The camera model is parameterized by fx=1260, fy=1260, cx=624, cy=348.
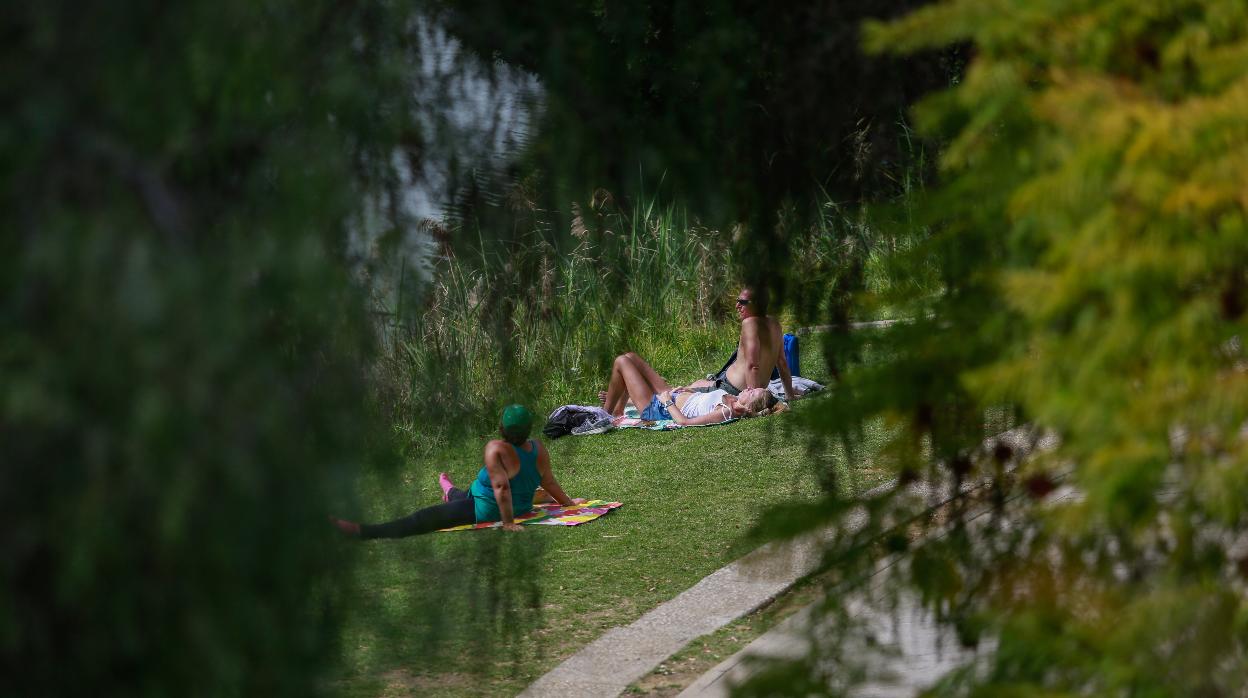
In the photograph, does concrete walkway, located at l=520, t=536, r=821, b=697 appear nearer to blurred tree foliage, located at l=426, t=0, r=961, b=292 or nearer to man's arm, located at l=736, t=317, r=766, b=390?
blurred tree foliage, located at l=426, t=0, r=961, b=292

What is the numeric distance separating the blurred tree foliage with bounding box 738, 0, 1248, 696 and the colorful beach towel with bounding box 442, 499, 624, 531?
632 cm

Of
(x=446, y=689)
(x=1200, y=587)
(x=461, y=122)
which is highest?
(x=461, y=122)

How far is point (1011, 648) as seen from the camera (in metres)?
1.82

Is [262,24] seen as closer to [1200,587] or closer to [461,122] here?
[461,122]

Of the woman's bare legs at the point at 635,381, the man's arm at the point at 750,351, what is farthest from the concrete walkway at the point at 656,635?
the woman's bare legs at the point at 635,381

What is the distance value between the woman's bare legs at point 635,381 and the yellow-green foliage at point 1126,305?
8.91 m

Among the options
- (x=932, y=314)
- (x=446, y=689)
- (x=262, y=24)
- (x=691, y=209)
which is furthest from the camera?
(x=446, y=689)

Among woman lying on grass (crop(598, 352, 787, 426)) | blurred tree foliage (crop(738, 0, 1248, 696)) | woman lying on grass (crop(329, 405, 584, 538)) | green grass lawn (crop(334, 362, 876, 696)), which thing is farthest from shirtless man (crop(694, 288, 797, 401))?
blurred tree foliage (crop(738, 0, 1248, 696))

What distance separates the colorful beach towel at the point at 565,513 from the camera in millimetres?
8297

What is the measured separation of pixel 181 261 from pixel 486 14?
1267mm

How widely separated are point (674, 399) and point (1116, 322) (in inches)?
377

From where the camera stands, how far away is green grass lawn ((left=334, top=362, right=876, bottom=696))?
246 centimetres

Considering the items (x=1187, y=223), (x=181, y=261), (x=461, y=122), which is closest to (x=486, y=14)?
(x=461, y=122)

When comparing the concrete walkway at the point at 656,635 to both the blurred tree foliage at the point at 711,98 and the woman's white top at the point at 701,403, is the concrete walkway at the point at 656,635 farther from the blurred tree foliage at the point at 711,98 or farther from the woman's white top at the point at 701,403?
the woman's white top at the point at 701,403
